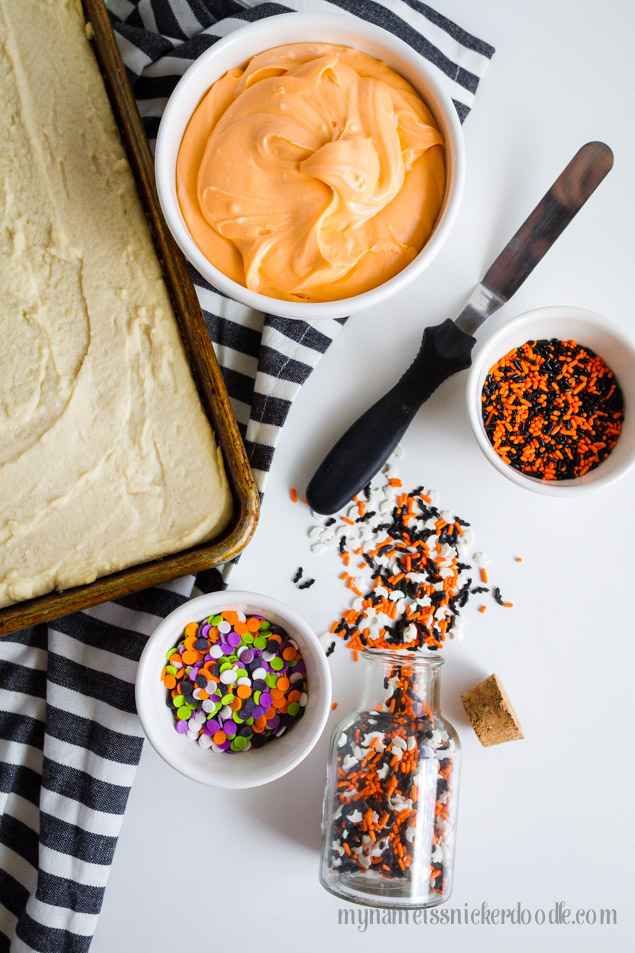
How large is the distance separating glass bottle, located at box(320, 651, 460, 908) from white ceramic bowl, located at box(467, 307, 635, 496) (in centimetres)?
40

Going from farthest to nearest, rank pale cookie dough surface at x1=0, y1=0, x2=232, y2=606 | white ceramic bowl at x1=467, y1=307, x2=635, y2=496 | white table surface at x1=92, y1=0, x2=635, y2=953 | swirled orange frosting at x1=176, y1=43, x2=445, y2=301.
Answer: white table surface at x1=92, y1=0, x2=635, y2=953 → white ceramic bowl at x1=467, y1=307, x2=635, y2=496 → pale cookie dough surface at x1=0, y1=0, x2=232, y2=606 → swirled orange frosting at x1=176, y1=43, x2=445, y2=301

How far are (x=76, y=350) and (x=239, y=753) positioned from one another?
0.79 m

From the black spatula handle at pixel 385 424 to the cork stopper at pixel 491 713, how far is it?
46cm

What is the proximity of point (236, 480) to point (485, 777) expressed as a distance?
83 centimetres

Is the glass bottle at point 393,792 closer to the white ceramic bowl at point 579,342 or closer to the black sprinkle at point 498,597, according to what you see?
the black sprinkle at point 498,597

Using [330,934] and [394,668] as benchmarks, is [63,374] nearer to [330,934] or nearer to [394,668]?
[394,668]

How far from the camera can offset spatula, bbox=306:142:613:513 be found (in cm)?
134

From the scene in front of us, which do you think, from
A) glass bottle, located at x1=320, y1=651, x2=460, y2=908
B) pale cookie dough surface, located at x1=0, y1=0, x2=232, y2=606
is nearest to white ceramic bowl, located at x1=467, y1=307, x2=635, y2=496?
glass bottle, located at x1=320, y1=651, x2=460, y2=908

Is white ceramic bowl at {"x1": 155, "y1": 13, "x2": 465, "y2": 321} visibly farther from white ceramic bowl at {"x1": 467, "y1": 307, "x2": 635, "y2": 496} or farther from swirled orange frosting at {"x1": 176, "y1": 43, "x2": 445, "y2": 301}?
white ceramic bowl at {"x1": 467, "y1": 307, "x2": 635, "y2": 496}

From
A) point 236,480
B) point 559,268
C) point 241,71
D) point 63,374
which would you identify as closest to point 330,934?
point 236,480

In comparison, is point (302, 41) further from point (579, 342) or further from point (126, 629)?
point (126, 629)

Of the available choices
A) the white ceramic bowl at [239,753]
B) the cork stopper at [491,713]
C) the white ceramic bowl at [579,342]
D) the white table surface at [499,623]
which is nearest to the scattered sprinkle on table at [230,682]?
the white ceramic bowl at [239,753]

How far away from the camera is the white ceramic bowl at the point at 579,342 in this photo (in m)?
1.29

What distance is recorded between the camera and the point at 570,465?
135 centimetres
